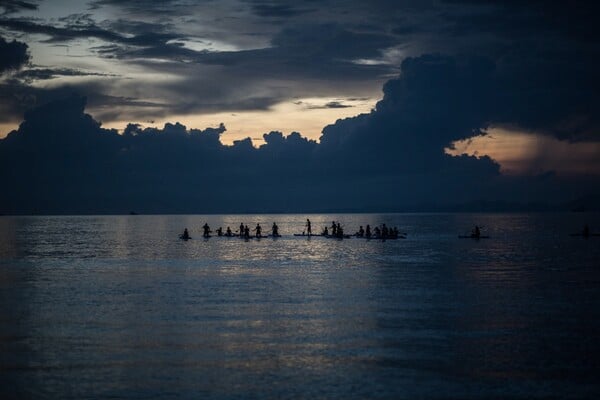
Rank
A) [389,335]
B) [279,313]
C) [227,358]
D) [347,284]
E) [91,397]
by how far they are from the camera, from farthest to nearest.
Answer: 1. [347,284]
2. [279,313]
3. [389,335]
4. [227,358]
5. [91,397]

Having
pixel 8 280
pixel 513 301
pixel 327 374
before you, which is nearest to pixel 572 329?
pixel 513 301

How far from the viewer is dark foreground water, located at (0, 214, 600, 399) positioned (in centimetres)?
2050

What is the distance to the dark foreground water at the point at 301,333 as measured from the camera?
67.3 ft

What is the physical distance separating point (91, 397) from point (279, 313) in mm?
14439

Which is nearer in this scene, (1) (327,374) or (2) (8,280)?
(1) (327,374)

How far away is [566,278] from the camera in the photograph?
157 feet

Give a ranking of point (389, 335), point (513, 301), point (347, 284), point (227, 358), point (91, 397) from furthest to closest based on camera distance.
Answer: point (347, 284) < point (513, 301) < point (389, 335) < point (227, 358) < point (91, 397)

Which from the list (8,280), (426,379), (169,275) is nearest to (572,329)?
(426,379)

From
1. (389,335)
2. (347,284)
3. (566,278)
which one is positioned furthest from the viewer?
(566,278)

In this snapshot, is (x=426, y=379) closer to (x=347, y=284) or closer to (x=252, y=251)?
(x=347, y=284)

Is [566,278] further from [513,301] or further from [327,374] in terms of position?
[327,374]

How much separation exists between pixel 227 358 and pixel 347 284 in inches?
856

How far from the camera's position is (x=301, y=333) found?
27828 mm

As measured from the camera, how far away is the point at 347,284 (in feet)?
146
